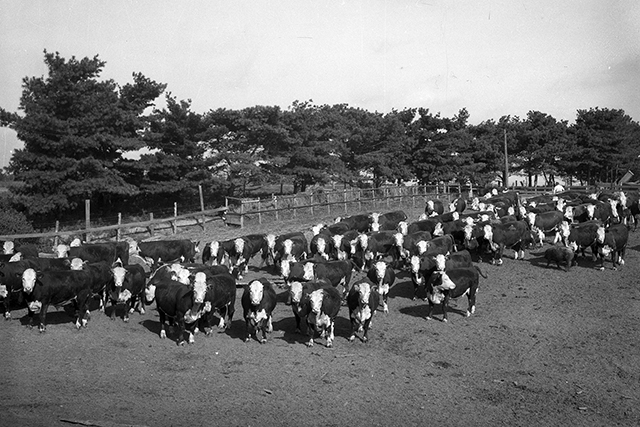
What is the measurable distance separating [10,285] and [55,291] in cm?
178

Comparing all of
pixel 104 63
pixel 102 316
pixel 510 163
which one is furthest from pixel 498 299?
pixel 510 163

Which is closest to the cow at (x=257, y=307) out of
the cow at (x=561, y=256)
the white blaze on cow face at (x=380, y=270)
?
the white blaze on cow face at (x=380, y=270)

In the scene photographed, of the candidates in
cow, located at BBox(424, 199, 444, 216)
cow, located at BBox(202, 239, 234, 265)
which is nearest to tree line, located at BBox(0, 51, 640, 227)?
cow, located at BBox(424, 199, 444, 216)

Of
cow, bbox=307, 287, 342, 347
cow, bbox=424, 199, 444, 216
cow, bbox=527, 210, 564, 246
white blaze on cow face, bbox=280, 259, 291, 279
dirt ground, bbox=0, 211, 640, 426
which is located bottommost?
dirt ground, bbox=0, 211, 640, 426

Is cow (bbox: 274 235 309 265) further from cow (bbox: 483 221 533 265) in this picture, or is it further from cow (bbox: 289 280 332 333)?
cow (bbox: 483 221 533 265)

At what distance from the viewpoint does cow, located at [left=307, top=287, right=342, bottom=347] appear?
37.6 ft

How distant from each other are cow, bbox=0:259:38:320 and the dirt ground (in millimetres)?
323

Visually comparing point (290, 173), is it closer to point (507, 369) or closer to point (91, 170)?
point (91, 170)

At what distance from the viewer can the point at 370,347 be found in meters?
11.6

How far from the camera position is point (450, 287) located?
43.5ft

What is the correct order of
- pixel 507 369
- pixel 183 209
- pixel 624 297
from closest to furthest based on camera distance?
1. pixel 507 369
2. pixel 624 297
3. pixel 183 209

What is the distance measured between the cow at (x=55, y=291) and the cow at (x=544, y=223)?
1575 cm

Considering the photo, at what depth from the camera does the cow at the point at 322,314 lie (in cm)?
1145

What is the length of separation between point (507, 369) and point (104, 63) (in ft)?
85.4
